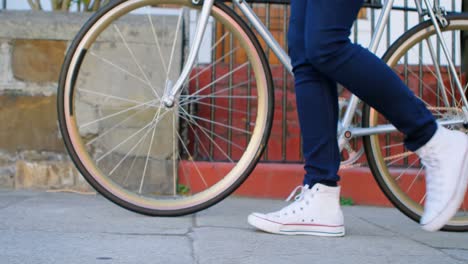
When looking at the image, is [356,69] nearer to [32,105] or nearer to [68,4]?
[32,105]

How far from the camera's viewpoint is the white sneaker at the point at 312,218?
2021 mm

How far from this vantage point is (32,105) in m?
3.03

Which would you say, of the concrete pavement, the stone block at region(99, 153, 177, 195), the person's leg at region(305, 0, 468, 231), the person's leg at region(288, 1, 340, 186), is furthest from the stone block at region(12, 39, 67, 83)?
the person's leg at region(305, 0, 468, 231)

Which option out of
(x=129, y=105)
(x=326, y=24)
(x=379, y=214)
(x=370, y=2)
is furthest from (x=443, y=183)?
(x=129, y=105)

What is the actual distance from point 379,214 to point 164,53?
1.34 m

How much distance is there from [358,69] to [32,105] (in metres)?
Answer: 1.85

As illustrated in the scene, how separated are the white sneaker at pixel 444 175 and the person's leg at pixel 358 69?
4 cm

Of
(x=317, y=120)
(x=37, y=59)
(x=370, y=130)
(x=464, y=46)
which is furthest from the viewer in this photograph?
(x=464, y=46)

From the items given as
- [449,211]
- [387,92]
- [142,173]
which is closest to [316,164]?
[387,92]

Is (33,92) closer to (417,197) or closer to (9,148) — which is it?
(9,148)

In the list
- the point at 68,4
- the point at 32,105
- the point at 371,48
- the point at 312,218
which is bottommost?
the point at 312,218

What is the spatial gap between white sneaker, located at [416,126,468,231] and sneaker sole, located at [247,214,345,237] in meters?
0.31

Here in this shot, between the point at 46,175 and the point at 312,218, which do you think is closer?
the point at 312,218

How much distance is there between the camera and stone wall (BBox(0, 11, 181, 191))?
119 inches
